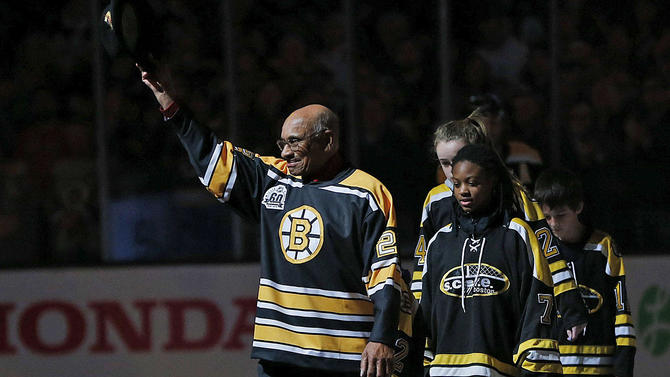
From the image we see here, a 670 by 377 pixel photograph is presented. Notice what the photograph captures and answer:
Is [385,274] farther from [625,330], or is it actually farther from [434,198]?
[625,330]

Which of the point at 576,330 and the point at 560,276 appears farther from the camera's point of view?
the point at 576,330

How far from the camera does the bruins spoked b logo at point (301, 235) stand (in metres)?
4.75

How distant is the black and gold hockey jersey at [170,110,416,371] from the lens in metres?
4.71

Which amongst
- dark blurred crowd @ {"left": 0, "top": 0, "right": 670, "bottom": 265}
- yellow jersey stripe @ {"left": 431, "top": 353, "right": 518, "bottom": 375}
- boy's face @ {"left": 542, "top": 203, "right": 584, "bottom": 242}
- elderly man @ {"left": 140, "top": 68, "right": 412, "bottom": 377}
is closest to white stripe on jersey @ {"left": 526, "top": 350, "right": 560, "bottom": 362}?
yellow jersey stripe @ {"left": 431, "top": 353, "right": 518, "bottom": 375}

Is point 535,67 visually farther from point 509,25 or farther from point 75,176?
point 75,176

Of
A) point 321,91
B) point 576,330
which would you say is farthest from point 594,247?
point 321,91

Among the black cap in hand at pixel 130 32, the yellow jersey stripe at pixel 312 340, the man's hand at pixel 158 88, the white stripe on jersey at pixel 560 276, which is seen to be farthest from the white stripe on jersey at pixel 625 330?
the black cap in hand at pixel 130 32

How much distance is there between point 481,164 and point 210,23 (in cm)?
393

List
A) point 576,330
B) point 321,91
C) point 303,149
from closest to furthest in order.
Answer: point 303,149, point 576,330, point 321,91

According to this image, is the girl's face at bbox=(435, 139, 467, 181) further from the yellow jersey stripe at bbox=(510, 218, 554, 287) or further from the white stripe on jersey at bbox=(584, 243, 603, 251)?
the white stripe on jersey at bbox=(584, 243, 603, 251)

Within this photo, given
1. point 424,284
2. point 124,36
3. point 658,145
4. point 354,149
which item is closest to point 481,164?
point 424,284

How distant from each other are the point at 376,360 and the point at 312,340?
30 cm

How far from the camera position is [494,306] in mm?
4695

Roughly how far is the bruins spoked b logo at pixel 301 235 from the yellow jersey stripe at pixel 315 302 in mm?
146
